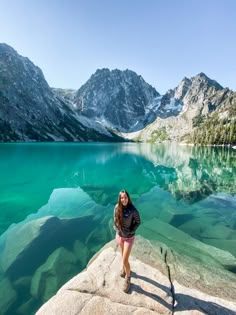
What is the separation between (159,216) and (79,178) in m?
27.9

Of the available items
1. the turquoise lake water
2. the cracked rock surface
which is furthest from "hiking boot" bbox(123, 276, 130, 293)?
the turquoise lake water

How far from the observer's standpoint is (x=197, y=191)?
4056 centimetres

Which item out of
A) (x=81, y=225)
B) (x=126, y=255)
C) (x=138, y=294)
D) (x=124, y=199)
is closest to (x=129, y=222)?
(x=124, y=199)

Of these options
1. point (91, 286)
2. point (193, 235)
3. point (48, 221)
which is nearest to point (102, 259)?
point (91, 286)

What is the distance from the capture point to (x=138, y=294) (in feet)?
34.1

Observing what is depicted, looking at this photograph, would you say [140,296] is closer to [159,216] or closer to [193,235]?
[193,235]

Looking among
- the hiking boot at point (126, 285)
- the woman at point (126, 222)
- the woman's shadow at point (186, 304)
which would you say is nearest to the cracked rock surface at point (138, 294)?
the woman's shadow at point (186, 304)

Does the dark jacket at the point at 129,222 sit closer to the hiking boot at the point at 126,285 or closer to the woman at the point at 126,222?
the woman at the point at 126,222

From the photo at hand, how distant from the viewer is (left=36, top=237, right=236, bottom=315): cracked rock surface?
959 cm

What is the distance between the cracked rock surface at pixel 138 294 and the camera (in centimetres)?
959

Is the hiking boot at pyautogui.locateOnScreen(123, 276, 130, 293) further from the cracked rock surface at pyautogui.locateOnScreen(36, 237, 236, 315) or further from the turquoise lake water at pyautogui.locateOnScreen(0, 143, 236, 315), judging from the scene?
the turquoise lake water at pyautogui.locateOnScreen(0, 143, 236, 315)

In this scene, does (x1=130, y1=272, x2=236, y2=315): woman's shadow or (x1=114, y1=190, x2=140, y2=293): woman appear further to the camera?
(x1=114, y1=190, x2=140, y2=293): woman

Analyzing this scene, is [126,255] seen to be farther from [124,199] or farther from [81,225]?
[81,225]

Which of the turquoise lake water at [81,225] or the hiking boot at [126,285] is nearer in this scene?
the hiking boot at [126,285]
